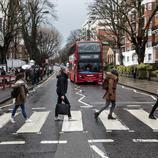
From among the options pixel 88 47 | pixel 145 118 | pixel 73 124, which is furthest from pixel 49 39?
pixel 73 124

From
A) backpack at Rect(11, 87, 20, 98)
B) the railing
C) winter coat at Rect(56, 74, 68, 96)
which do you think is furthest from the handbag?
the railing

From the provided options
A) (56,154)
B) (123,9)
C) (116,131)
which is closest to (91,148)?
(56,154)

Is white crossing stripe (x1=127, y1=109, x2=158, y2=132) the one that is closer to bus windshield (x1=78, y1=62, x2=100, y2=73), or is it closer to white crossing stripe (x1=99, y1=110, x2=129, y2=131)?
white crossing stripe (x1=99, y1=110, x2=129, y2=131)

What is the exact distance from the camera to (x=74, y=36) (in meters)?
168

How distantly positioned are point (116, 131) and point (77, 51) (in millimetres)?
29496

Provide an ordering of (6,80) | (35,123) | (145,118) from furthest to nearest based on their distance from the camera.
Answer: (6,80) → (145,118) → (35,123)

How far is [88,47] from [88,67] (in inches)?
78.3

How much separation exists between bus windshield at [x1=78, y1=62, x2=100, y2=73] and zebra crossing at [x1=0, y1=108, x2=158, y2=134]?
24.5m

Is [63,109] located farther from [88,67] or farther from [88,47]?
[88,67]

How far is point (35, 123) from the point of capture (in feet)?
48.3

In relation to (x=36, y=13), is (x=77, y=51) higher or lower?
lower

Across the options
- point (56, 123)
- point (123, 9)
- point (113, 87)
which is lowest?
point (56, 123)

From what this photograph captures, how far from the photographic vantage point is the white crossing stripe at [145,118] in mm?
13576

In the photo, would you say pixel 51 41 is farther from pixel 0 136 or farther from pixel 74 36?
pixel 0 136
